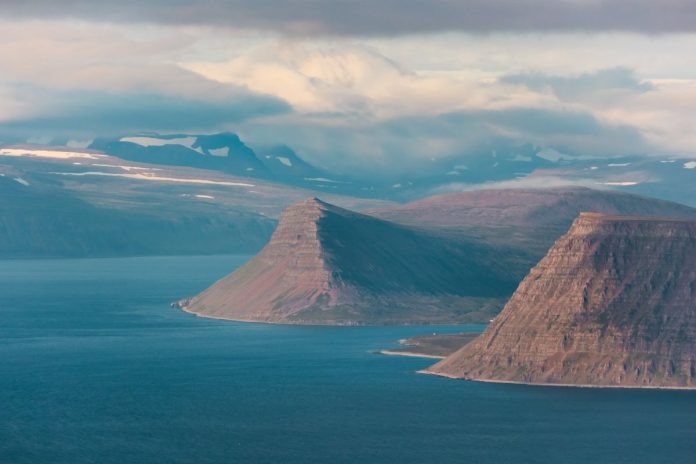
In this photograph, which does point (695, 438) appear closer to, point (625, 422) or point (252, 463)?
point (625, 422)

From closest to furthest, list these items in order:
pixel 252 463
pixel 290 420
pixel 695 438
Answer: pixel 252 463, pixel 695 438, pixel 290 420

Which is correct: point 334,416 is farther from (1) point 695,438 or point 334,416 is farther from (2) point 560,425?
(1) point 695,438

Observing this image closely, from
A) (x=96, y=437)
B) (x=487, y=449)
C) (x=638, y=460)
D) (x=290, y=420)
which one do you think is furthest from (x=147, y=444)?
(x=638, y=460)

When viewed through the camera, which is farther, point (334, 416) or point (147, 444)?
point (334, 416)

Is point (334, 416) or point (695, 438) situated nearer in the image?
point (695, 438)

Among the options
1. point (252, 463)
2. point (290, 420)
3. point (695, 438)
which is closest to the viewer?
point (252, 463)

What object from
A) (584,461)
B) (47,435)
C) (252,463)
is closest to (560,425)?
(584,461)

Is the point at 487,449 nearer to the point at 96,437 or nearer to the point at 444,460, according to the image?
the point at 444,460
